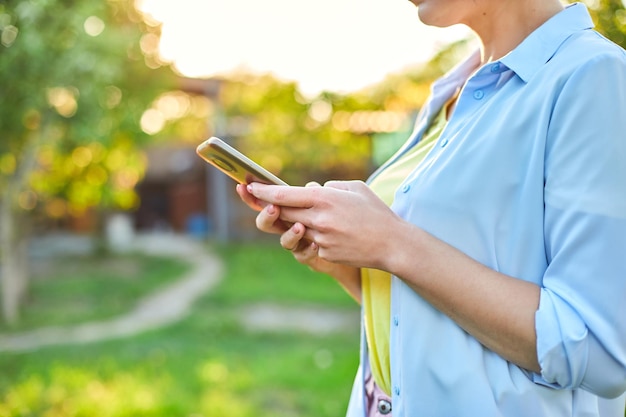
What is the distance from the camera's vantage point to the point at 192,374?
476cm

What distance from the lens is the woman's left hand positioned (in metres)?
0.89

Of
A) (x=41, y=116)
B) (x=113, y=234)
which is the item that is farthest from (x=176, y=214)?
(x=41, y=116)

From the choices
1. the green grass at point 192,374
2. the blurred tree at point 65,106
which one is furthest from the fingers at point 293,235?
the green grass at point 192,374

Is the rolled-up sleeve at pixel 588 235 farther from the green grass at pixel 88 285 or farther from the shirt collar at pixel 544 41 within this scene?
the green grass at pixel 88 285

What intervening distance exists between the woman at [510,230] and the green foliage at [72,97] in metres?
1.74

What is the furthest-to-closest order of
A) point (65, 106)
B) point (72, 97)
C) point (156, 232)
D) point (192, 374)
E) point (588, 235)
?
point (156, 232), point (65, 106), point (72, 97), point (192, 374), point (588, 235)

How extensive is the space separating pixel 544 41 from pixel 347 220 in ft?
1.19

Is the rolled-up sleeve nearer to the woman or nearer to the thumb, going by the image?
the woman

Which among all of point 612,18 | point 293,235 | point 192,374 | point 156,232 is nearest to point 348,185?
point 293,235

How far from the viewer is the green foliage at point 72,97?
3473 millimetres

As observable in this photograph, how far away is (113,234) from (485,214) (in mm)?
11744

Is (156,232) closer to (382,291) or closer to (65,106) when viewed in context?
(65,106)

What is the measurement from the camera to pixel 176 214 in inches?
560

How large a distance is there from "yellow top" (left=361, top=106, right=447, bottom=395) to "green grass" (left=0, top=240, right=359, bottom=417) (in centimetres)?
300
